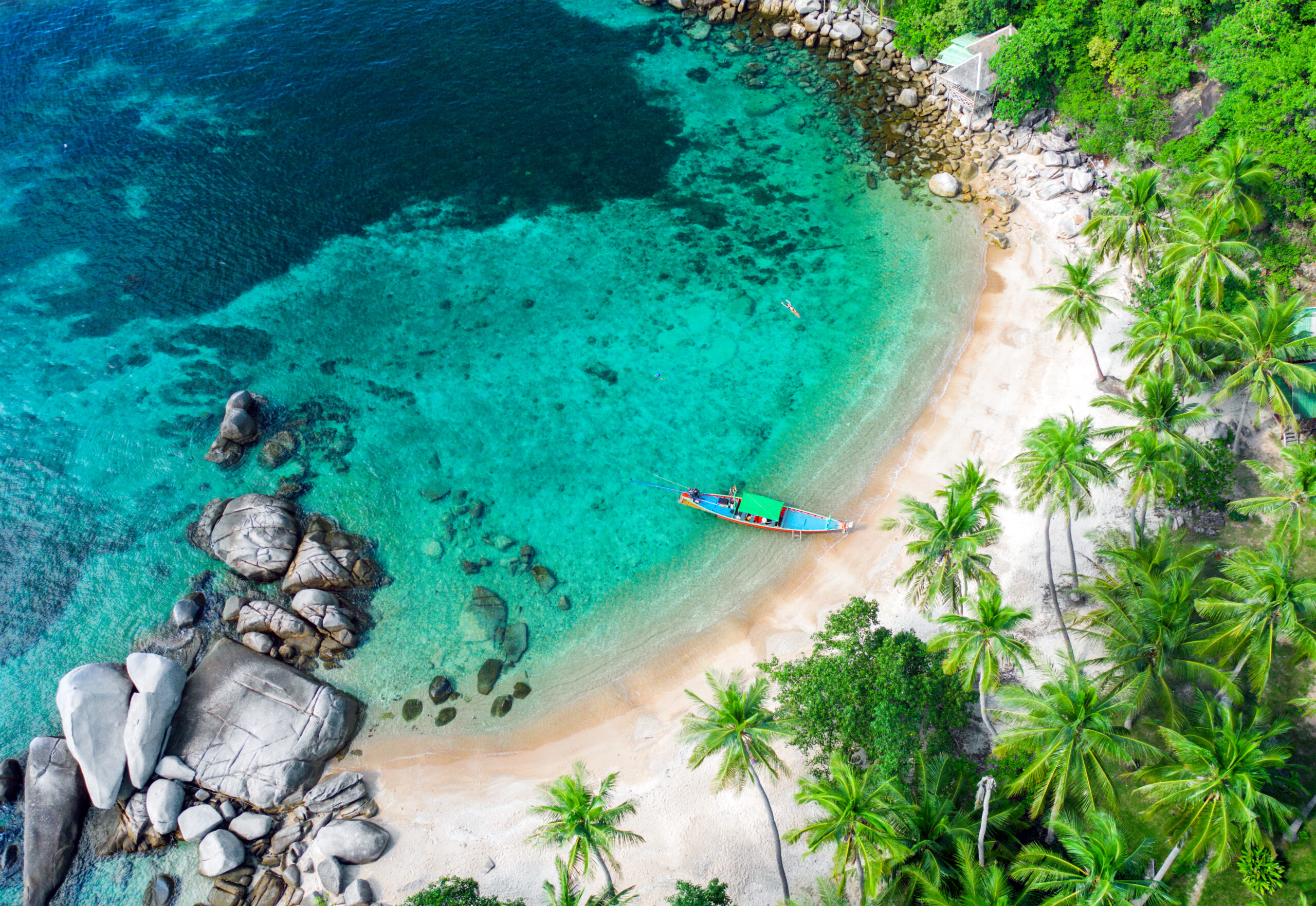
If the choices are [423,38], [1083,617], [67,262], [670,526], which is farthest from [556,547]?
[423,38]

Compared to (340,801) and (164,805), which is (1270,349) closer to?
(340,801)

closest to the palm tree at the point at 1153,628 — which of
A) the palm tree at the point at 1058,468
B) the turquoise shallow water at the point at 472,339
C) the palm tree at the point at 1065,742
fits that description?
the palm tree at the point at 1058,468

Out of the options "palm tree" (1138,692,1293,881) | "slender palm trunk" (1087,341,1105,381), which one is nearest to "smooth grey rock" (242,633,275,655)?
"palm tree" (1138,692,1293,881)

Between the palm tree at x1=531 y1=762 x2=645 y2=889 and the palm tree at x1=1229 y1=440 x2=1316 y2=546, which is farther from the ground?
the palm tree at x1=1229 y1=440 x2=1316 y2=546

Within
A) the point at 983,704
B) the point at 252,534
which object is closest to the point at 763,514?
the point at 983,704

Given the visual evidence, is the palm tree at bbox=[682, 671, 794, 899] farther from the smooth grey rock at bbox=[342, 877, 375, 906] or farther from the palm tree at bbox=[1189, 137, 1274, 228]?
the palm tree at bbox=[1189, 137, 1274, 228]

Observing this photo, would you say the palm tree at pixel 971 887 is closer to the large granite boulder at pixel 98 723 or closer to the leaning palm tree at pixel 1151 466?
the leaning palm tree at pixel 1151 466

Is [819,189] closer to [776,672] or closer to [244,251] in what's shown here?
[776,672]
